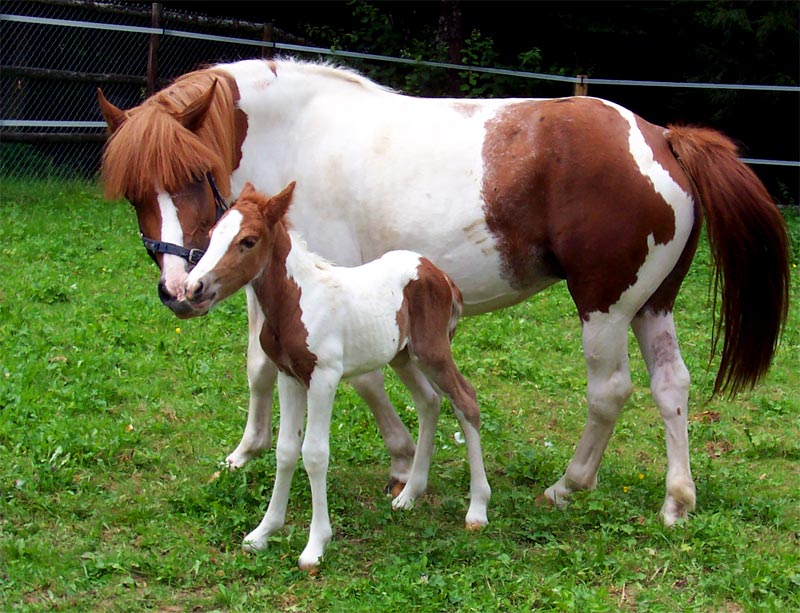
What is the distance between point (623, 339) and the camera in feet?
14.3

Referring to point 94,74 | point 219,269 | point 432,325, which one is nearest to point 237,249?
point 219,269

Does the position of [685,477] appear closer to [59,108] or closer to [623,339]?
[623,339]

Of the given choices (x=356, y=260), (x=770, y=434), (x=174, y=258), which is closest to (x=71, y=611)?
(x=174, y=258)

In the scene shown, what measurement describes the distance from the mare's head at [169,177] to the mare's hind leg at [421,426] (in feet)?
3.45

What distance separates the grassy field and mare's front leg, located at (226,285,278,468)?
153mm

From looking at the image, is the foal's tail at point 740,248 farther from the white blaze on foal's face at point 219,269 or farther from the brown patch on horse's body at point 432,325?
the white blaze on foal's face at point 219,269

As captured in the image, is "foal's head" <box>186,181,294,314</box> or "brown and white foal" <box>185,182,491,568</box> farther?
"brown and white foal" <box>185,182,491,568</box>

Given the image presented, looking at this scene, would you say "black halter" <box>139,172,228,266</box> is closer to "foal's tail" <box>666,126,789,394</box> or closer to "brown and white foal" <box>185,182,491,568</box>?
"brown and white foal" <box>185,182,491,568</box>

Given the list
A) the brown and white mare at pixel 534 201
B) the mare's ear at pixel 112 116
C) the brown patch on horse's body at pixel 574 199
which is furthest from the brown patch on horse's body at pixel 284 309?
the brown patch on horse's body at pixel 574 199

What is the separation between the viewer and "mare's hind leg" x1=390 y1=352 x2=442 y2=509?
4328 mm

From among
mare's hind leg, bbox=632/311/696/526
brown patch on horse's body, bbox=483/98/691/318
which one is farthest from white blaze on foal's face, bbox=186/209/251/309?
mare's hind leg, bbox=632/311/696/526

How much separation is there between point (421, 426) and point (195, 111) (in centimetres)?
163

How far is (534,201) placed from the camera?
4.29 m

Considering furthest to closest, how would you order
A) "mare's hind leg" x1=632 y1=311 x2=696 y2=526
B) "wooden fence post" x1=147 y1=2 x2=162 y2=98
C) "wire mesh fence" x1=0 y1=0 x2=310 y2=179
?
"wooden fence post" x1=147 y1=2 x2=162 y2=98
"wire mesh fence" x1=0 y1=0 x2=310 y2=179
"mare's hind leg" x1=632 y1=311 x2=696 y2=526
